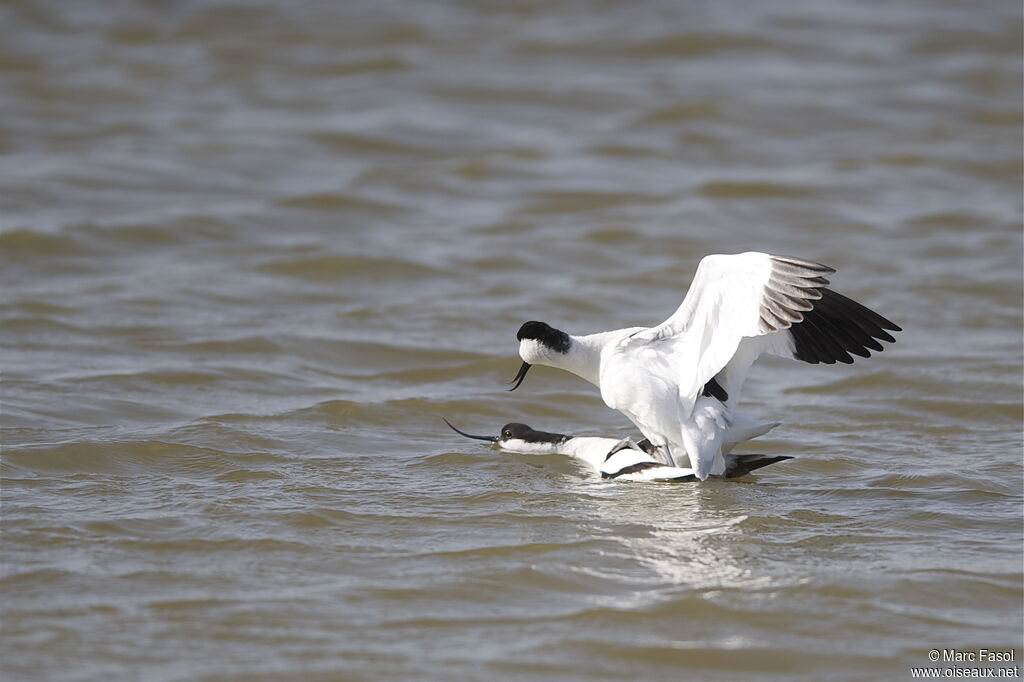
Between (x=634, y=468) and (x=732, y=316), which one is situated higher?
(x=732, y=316)

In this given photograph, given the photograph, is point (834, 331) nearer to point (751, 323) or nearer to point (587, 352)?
point (751, 323)

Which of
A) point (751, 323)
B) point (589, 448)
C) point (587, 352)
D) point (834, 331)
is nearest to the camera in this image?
point (751, 323)

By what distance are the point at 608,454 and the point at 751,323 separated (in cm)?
104

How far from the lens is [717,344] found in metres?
5.36

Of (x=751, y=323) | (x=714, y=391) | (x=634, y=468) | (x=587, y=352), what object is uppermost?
(x=751, y=323)

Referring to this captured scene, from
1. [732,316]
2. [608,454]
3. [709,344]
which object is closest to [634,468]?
[608,454]

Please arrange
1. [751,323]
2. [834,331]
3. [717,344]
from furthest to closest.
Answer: [834,331]
[717,344]
[751,323]

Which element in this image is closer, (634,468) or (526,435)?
(634,468)

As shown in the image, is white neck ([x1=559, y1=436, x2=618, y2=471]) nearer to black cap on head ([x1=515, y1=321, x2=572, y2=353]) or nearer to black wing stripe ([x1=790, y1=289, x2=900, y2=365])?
black cap on head ([x1=515, y1=321, x2=572, y2=353])

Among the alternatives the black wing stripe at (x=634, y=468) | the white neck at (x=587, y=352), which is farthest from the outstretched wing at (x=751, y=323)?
the black wing stripe at (x=634, y=468)

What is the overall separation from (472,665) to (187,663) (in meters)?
0.82

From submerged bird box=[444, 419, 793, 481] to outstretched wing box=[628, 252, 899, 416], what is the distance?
0.95ft

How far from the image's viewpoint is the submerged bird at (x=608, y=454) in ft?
18.4

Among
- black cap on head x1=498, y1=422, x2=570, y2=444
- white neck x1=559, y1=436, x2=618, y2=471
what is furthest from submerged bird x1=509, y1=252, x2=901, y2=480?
black cap on head x1=498, y1=422, x2=570, y2=444
